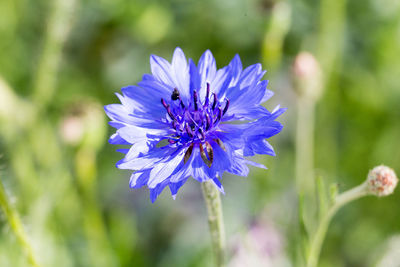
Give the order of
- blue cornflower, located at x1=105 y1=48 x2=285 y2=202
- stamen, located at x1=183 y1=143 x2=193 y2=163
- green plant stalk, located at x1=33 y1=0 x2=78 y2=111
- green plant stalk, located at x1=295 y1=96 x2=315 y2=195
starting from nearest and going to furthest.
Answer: blue cornflower, located at x1=105 y1=48 x2=285 y2=202
stamen, located at x1=183 y1=143 x2=193 y2=163
green plant stalk, located at x1=295 y1=96 x2=315 y2=195
green plant stalk, located at x1=33 y1=0 x2=78 y2=111

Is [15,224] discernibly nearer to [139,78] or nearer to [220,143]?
[220,143]

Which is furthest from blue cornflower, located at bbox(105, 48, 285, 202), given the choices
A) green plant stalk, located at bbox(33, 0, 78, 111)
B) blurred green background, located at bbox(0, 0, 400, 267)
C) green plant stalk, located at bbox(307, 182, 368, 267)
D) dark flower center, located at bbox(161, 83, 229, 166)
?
green plant stalk, located at bbox(33, 0, 78, 111)

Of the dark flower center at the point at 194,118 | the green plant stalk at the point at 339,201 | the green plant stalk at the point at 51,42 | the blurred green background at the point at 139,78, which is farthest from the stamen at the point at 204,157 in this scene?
the green plant stalk at the point at 51,42

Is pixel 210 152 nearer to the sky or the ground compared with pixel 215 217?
nearer to the sky

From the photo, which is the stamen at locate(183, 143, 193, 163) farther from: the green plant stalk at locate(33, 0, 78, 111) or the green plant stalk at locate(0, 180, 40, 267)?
the green plant stalk at locate(33, 0, 78, 111)

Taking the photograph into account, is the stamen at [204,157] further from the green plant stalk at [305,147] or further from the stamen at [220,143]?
the green plant stalk at [305,147]

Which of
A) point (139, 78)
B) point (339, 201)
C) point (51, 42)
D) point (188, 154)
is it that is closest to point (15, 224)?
point (188, 154)
